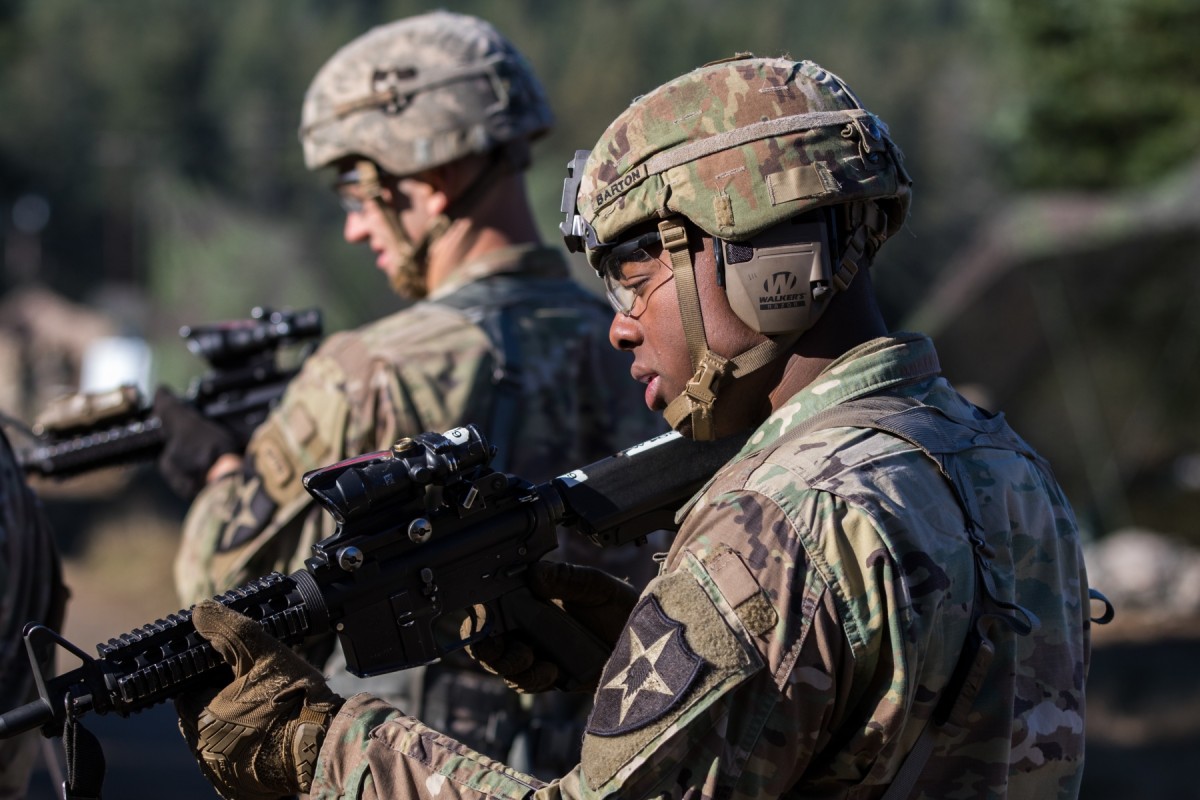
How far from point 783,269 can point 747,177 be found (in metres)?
0.16

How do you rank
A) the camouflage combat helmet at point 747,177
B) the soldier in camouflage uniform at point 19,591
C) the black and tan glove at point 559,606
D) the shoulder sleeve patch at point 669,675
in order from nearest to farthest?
the shoulder sleeve patch at point 669,675 → the camouflage combat helmet at point 747,177 → the black and tan glove at point 559,606 → the soldier in camouflage uniform at point 19,591

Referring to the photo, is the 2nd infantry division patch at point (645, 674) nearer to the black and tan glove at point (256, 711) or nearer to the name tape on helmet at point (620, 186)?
the black and tan glove at point (256, 711)

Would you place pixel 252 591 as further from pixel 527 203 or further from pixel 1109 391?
pixel 1109 391

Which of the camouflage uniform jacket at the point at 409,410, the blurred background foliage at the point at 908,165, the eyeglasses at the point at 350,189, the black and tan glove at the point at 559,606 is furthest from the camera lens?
the blurred background foliage at the point at 908,165

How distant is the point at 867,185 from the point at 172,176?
32.1 m

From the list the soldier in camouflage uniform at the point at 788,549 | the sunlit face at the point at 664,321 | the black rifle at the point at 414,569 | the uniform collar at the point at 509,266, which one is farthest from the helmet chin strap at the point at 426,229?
the sunlit face at the point at 664,321

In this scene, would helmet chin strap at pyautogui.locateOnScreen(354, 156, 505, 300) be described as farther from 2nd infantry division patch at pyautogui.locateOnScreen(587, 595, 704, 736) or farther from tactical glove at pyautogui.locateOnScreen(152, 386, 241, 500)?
2nd infantry division patch at pyautogui.locateOnScreen(587, 595, 704, 736)

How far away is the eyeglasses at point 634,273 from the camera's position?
7.99 feet

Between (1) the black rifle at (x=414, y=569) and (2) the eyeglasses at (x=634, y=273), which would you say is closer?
(1) the black rifle at (x=414, y=569)

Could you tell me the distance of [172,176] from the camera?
1275 inches

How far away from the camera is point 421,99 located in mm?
4352

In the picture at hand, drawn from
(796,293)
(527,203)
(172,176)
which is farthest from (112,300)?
(796,293)

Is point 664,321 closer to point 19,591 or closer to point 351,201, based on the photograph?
point 19,591

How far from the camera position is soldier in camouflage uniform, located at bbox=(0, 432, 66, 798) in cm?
327
